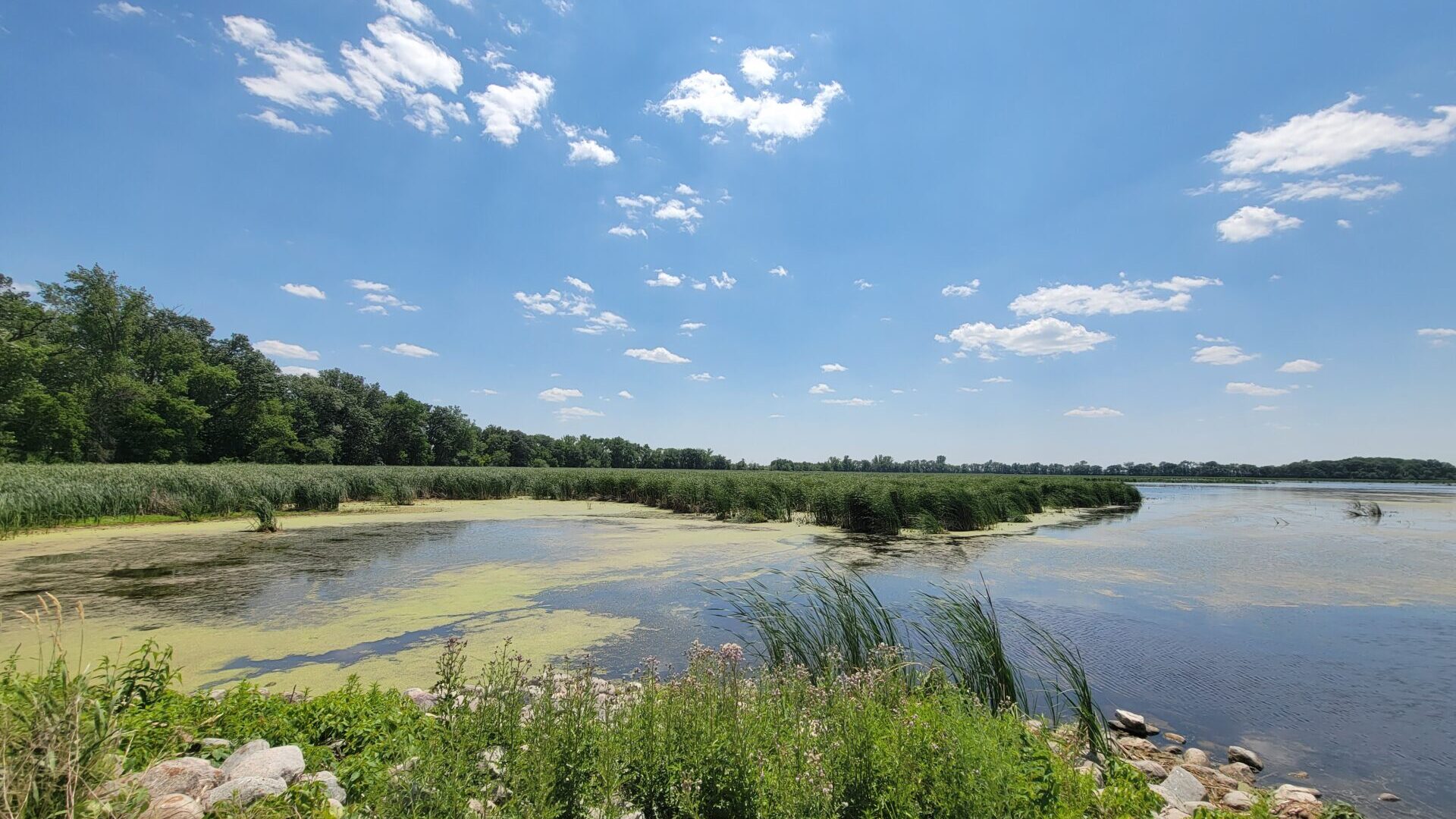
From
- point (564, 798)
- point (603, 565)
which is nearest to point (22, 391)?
point (603, 565)

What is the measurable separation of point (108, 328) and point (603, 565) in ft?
140

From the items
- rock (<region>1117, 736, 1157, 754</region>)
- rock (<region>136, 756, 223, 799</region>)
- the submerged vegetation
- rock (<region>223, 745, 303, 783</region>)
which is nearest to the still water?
rock (<region>1117, 736, 1157, 754</region>)

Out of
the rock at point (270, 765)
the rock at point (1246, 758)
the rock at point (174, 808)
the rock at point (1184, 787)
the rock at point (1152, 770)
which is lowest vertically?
the rock at point (1246, 758)

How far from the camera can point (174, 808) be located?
1.96 metres

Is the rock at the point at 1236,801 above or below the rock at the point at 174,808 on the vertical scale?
below

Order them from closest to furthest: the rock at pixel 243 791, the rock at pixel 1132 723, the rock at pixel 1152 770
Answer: the rock at pixel 243 791 → the rock at pixel 1152 770 → the rock at pixel 1132 723

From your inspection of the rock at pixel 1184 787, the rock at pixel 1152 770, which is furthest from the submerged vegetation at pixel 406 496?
the rock at pixel 1184 787

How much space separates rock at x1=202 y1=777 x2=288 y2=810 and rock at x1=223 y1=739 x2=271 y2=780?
21 centimetres

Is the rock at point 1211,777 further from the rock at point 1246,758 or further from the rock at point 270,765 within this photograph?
the rock at point 270,765

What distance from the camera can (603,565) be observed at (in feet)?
35.0

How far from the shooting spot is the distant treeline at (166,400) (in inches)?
1144

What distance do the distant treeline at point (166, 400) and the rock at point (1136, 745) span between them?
130 ft

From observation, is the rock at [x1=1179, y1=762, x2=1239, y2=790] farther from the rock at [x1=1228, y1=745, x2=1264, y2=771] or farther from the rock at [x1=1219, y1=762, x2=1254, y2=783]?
the rock at [x1=1228, y1=745, x2=1264, y2=771]

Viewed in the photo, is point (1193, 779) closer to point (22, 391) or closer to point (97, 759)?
point (97, 759)
